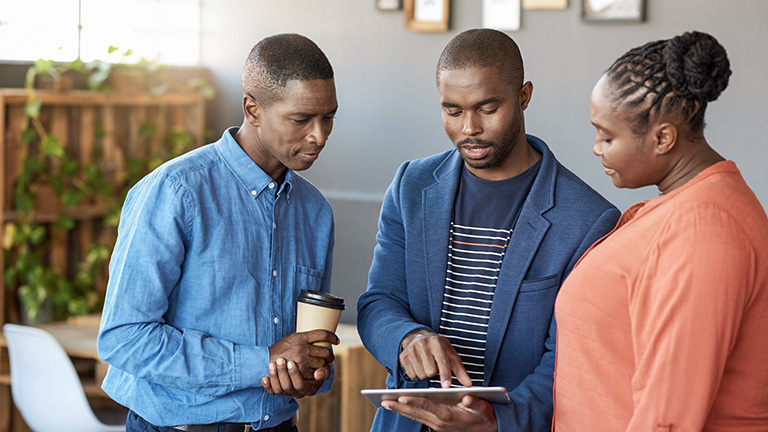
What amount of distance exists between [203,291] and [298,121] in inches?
15.0

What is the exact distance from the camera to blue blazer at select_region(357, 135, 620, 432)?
1756mm

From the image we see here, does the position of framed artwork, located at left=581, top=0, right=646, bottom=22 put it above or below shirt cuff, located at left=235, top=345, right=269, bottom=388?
above

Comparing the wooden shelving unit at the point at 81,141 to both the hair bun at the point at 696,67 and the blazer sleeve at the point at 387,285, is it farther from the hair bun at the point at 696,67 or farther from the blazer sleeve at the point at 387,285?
the hair bun at the point at 696,67

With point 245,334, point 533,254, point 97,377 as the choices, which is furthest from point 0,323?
point 533,254

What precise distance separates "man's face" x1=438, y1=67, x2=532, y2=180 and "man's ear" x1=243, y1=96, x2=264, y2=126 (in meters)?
0.37

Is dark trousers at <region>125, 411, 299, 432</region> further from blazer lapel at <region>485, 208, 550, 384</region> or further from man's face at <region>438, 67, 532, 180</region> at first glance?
man's face at <region>438, 67, 532, 180</region>

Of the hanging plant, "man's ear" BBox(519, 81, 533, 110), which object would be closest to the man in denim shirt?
"man's ear" BBox(519, 81, 533, 110)

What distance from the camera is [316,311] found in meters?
1.67

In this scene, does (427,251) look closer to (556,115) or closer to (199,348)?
(199,348)

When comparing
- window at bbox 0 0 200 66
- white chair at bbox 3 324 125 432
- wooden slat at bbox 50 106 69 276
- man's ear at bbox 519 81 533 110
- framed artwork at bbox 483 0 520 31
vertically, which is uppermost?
framed artwork at bbox 483 0 520 31

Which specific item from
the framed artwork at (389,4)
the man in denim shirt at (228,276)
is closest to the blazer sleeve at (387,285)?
the man in denim shirt at (228,276)

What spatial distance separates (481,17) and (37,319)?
96.0 inches

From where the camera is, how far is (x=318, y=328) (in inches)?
65.9

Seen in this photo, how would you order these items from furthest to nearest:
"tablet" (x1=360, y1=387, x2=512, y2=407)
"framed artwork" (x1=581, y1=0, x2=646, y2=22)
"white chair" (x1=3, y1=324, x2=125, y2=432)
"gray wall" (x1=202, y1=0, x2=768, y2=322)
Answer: "framed artwork" (x1=581, y1=0, x2=646, y2=22) → "gray wall" (x1=202, y1=0, x2=768, y2=322) → "white chair" (x1=3, y1=324, x2=125, y2=432) → "tablet" (x1=360, y1=387, x2=512, y2=407)
